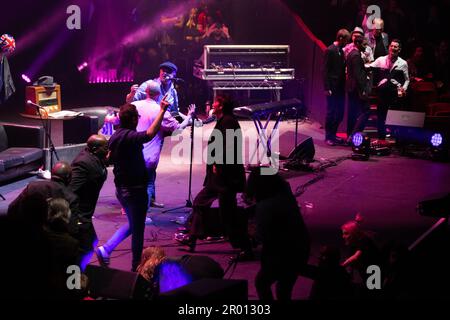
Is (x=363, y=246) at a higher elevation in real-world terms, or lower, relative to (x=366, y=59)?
lower

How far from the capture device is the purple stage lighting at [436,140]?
1291cm

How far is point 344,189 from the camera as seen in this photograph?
11.0 metres

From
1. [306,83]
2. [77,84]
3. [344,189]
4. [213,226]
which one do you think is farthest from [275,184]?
[77,84]

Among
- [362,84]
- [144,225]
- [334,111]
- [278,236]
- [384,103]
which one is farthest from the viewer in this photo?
[384,103]

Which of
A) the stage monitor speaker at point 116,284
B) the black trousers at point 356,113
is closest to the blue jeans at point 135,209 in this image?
the stage monitor speaker at point 116,284

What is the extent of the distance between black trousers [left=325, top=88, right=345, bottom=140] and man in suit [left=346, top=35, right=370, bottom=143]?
203mm

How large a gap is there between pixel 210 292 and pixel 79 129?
7.87 metres

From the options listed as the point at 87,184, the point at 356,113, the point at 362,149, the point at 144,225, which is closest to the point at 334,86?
the point at 356,113

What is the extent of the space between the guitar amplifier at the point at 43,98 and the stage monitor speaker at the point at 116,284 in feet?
18.8

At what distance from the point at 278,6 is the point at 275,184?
13846 mm

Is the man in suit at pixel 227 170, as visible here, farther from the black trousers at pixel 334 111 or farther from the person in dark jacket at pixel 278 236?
the black trousers at pixel 334 111

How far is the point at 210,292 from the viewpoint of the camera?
201 inches

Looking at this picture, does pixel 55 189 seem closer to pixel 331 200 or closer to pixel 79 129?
pixel 331 200
